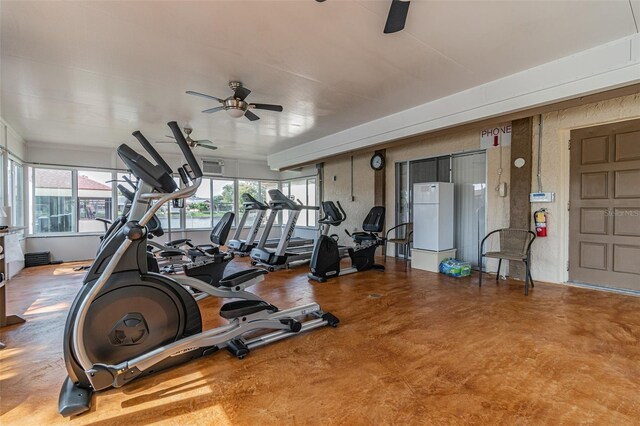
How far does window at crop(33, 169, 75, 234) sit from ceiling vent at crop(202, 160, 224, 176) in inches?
122

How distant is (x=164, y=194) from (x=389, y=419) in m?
1.97

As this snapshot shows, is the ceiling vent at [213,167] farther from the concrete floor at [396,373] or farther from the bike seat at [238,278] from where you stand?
the bike seat at [238,278]

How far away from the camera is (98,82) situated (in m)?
3.70

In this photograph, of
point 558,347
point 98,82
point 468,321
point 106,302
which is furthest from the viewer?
point 98,82

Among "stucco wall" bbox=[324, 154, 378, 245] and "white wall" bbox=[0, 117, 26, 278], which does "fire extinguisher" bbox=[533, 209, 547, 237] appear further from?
"white wall" bbox=[0, 117, 26, 278]

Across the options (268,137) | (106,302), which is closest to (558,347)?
(106,302)

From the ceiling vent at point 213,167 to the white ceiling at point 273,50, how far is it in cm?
391

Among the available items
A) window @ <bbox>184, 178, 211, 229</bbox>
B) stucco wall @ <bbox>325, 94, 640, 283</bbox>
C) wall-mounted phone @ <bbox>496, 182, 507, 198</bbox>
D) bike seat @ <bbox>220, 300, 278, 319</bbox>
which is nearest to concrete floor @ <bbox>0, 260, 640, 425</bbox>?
bike seat @ <bbox>220, 300, 278, 319</bbox>

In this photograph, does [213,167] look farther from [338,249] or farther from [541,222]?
[541,222]

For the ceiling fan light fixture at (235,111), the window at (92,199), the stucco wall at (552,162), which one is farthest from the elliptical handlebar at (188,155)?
the window at (92,199)

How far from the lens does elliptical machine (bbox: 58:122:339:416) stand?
1.84 meters

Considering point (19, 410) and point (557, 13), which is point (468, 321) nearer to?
point (557, 13)

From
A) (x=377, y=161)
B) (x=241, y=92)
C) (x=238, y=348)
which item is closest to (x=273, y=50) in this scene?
(x=241, y=92)

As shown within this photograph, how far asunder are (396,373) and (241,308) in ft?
4.29
